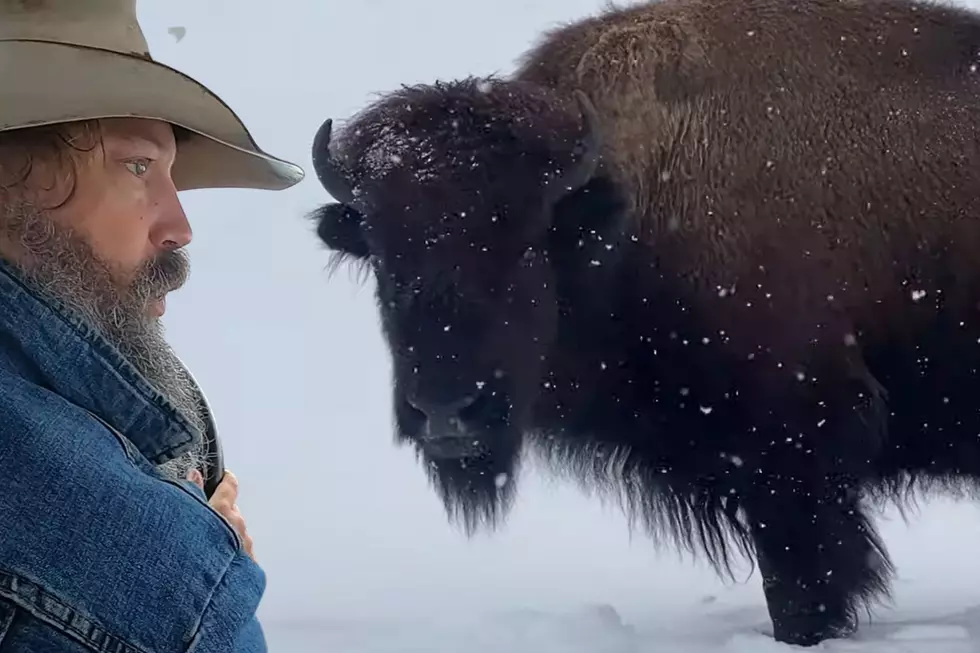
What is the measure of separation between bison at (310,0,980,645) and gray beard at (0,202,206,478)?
4.31ft

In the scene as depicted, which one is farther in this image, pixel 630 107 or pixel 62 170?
pixel 630 107

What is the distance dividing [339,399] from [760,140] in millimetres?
1846

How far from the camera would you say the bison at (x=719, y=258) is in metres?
2.36

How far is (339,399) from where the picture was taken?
3920mm

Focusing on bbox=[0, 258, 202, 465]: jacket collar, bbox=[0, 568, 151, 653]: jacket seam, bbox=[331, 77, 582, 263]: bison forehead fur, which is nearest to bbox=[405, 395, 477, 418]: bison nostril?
bbox=[331, 77, 582, 263]: bison forehead fur

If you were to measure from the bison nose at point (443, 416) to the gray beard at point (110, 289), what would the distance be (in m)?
1.12

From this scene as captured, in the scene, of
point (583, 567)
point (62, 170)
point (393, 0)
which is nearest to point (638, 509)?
point (583, 567)

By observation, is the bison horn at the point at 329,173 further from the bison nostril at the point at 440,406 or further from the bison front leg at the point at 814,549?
the bison front leg at the point at 814,549

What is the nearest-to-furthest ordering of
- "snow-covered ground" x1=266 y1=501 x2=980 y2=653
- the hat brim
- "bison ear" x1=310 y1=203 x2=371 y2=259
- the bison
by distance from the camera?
the hat brim, "snow-covered ground" x1=266 y1=501 x2=980 y2=653, the bison, "bison ear" x1=310 y1=203 x2=371 y2=259

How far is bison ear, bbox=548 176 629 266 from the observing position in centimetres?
246

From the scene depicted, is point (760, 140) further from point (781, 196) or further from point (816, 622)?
point (816, 622)

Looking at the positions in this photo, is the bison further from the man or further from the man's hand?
the man

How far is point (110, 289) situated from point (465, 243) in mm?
1434

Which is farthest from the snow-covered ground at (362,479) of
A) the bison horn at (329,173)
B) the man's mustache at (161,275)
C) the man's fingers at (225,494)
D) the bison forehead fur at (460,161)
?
the man's mustache at (161,275)
